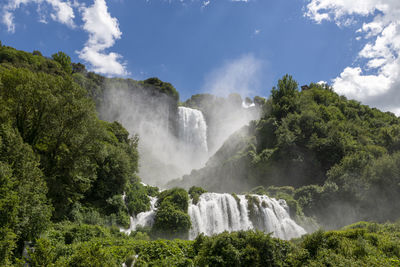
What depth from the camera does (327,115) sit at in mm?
43094

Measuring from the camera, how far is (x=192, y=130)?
67.9 meters

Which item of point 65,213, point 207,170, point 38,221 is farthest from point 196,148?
point 38,221

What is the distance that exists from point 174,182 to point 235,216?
2693 centimetres

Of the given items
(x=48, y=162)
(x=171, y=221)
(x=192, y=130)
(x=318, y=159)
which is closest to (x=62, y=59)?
(x=192, y=130)

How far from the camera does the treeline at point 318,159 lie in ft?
88.4

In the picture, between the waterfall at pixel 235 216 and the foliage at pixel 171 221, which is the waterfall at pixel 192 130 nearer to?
the waterfall at pixel 235 216

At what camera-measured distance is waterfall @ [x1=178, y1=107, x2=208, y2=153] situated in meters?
67.2

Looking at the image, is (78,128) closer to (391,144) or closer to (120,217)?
(120,217)

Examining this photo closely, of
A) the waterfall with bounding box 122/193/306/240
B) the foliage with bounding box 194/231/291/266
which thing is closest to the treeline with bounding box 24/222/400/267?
the foliage with bounding box 194/231/291/266

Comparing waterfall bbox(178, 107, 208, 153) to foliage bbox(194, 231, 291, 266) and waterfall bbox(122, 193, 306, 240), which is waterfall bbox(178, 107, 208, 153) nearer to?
waterfall bbox(122, 193, 306, 240)

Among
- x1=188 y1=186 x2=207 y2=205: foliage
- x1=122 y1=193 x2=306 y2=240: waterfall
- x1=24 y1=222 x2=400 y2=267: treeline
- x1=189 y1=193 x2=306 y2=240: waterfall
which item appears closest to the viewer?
x1=24 y1=222 x2=400 y2=267: treeline

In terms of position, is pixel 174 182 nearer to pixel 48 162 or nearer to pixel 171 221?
pixel 171 221

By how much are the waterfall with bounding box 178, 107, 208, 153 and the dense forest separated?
1582 cm

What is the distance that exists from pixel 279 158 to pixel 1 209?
36.1 meters
